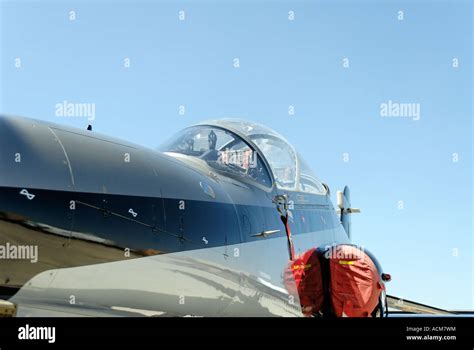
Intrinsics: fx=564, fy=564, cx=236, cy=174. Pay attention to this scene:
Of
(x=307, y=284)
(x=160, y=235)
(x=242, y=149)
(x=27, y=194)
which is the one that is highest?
(x=242, y=149)

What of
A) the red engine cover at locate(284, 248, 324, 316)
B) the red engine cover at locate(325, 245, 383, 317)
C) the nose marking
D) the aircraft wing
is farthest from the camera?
the aircraft wing

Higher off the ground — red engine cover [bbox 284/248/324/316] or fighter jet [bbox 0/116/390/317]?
fighter jet [bbox 0/116/390/317]

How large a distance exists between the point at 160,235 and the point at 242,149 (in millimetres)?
3031

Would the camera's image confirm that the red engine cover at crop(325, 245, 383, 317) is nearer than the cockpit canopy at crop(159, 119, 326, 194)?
Yes

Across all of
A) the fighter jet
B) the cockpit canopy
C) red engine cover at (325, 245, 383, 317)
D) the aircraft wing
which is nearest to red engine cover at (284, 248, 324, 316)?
the fighter jet

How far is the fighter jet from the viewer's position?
367cm

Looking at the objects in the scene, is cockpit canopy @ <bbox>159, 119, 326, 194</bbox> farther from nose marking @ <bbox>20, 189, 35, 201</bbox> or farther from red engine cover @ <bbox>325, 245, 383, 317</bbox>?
nose marking @ <bbox>20, 189, 35, 201</bbox>

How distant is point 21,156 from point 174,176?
60.7 inches

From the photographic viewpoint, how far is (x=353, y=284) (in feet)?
22.0

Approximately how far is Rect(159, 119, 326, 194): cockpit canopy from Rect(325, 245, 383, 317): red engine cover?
137 centimetres

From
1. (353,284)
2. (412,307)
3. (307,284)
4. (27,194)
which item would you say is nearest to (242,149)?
(307,284)

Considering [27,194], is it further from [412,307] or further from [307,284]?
[412,307]

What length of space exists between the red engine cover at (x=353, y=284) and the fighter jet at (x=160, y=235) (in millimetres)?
13
